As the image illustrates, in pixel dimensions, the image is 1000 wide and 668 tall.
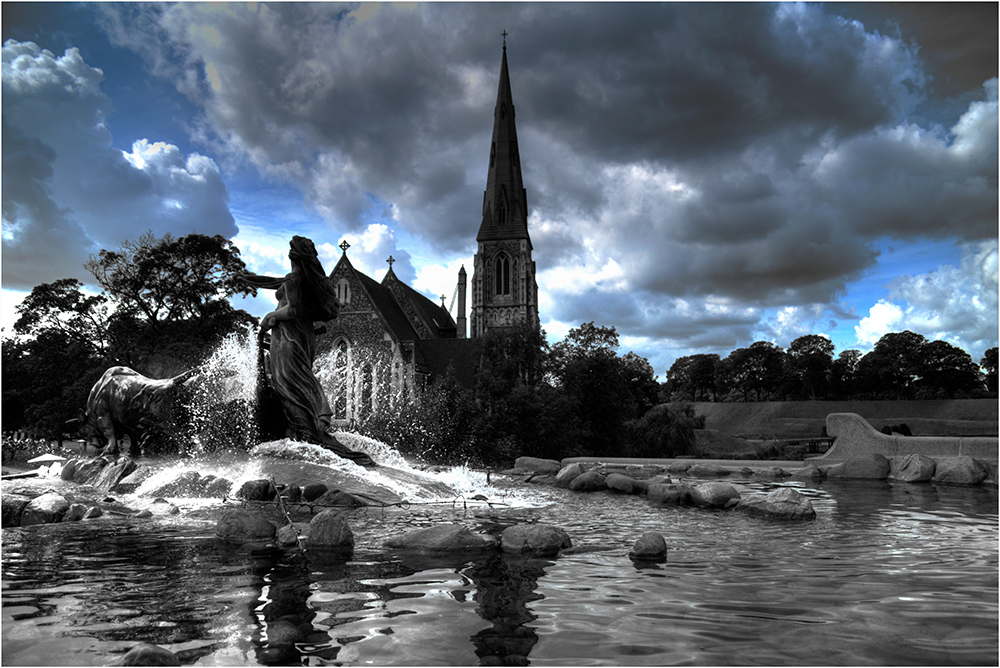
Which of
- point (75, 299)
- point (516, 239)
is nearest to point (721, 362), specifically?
point (516, 239)

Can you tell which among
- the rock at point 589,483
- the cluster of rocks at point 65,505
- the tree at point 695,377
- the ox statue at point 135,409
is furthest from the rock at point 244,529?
the tree at point 695,377

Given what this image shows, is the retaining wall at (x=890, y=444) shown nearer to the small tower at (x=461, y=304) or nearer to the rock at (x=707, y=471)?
the rock at (x=707, y=471)

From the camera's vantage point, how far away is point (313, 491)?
7812 mm

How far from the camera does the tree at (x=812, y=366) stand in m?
83.2

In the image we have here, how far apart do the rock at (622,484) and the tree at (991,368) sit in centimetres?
8513

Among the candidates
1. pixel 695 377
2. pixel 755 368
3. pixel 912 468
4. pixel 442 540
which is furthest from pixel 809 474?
pixel 695 377

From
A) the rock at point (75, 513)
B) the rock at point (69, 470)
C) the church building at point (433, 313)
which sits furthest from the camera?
the church building at point (433, 313)

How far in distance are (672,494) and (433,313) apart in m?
55.6

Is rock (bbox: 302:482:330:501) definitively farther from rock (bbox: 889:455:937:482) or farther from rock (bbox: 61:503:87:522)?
rock (bbox: 889:455:937:482)

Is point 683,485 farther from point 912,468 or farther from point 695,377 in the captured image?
point 695,377

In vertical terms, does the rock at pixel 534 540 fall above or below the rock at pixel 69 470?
below

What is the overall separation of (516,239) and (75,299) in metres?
38.2

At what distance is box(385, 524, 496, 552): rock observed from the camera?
494 cm

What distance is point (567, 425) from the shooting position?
31391mm
